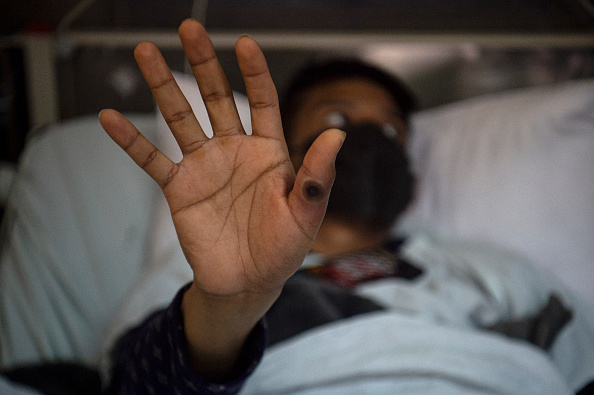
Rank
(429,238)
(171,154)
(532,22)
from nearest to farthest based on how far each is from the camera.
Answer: (171,154)
(429,238)
(532,22)

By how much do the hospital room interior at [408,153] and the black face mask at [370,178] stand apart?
0.42ft

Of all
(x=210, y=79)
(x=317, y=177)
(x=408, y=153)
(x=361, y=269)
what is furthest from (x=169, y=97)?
(x=408, y=153)

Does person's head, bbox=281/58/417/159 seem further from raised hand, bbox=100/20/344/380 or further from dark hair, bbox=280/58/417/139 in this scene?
raised hand, bbox=100/20/344/380

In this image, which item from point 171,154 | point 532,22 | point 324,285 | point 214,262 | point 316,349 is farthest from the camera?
point 532,22

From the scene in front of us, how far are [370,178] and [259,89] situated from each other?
0.53 m

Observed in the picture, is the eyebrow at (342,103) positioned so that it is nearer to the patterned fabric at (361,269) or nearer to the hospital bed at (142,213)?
the hospital bed at (142,213)

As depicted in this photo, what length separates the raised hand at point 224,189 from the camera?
32 cm

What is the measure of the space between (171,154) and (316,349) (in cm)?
57

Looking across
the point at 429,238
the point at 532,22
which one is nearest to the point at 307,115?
the point at 429,238

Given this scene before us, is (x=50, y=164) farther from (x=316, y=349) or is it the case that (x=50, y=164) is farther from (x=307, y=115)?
(x=316, y=349)

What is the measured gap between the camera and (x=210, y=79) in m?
0.35

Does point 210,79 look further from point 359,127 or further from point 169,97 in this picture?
point 359,127

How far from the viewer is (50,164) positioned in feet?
2.93

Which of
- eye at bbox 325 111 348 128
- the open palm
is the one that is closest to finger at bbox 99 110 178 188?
the open palm
